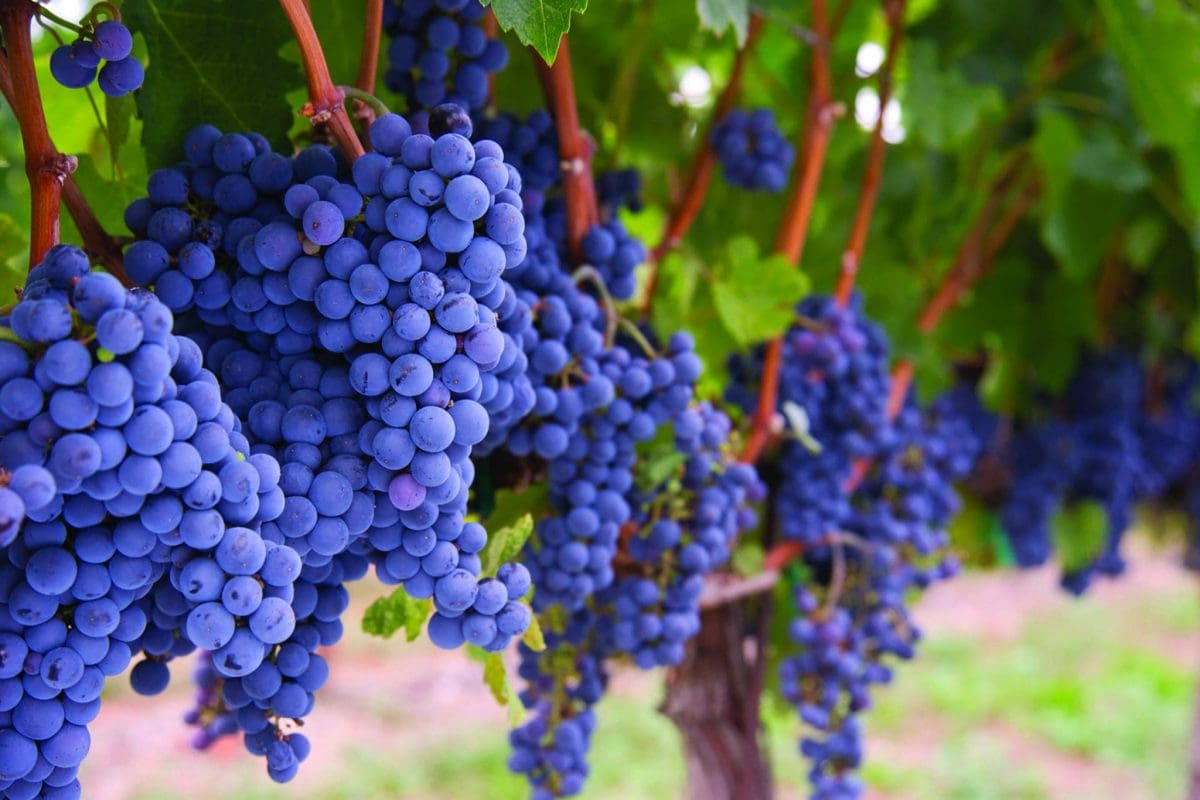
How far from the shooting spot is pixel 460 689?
6328 millimetres

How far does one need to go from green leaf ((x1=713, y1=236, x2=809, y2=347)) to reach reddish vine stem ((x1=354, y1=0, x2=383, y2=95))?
449mm

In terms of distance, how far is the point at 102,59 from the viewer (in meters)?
0.55

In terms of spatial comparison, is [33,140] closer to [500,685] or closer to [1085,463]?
[500,685]

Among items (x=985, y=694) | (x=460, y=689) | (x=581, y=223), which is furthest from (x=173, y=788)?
(x=581, y=223)

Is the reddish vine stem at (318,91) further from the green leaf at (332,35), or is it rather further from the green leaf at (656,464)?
the green leaf at (656,464)

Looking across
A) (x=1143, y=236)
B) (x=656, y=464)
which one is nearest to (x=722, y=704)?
(x=656, y=464)

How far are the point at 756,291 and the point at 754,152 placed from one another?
182 mm

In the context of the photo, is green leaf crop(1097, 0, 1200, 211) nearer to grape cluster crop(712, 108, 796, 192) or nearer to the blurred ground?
grape cluster crop(712, 108, 796, 192)

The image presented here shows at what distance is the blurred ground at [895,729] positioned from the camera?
15.9 ft

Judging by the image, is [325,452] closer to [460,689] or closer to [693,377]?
[693,377]

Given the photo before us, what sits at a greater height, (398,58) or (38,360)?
(398,58)

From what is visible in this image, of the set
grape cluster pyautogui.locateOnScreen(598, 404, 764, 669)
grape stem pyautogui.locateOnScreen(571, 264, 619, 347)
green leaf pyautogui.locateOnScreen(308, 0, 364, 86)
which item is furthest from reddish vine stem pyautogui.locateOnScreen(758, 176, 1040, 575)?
green leaf pyautogui.locateOnScreen(308, 0, 364, 86)

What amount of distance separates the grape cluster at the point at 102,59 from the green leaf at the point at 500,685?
413 mm

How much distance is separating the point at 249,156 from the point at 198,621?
26 centimetres
